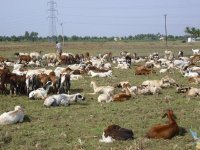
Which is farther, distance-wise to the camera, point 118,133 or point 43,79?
point 43,79

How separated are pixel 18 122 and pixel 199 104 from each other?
702cm

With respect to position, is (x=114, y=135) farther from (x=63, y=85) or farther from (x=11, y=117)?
(x=63, y=85)

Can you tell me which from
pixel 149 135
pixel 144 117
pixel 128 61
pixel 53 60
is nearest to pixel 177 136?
pixel 149 135

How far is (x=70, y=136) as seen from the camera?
1191 centimetres

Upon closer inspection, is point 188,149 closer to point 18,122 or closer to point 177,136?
point 177,136

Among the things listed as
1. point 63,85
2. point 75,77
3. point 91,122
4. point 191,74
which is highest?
point 63,85

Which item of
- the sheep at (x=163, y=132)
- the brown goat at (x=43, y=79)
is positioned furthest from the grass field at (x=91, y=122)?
the brown goat at (x=43, y=79)

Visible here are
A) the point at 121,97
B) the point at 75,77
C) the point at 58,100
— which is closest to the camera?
the point at 58,100

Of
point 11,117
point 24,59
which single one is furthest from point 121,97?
point 24,59

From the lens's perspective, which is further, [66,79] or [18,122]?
[66,79]

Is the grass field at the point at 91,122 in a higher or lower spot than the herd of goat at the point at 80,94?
lower

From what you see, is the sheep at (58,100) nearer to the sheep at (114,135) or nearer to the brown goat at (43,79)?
the brown goat at (43,79)

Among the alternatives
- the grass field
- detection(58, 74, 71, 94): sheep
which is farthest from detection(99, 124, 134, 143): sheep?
detection(58, 74, 71, 94): sheep

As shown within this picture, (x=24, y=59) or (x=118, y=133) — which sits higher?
(x=24, y=59)
